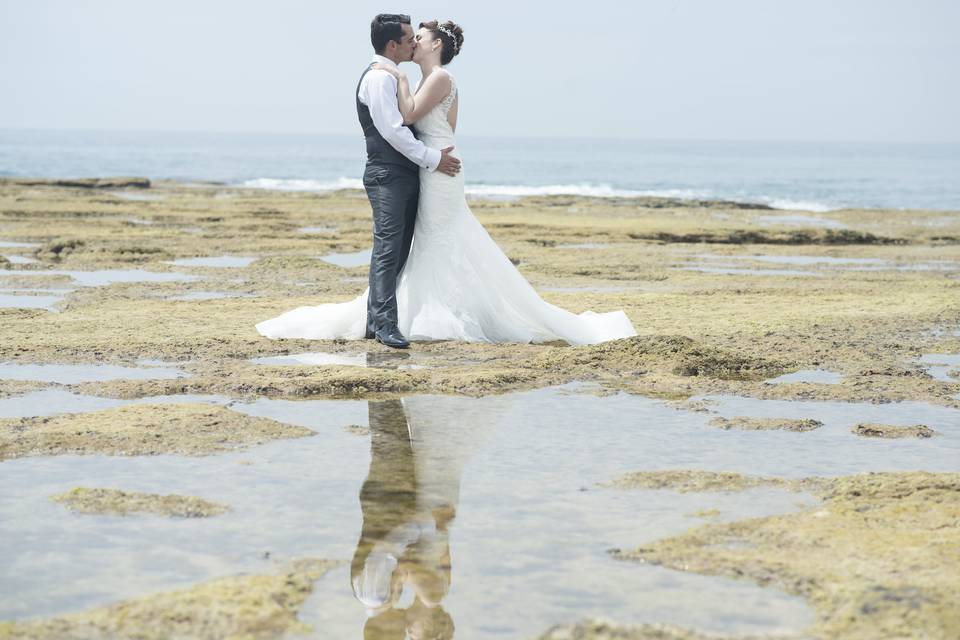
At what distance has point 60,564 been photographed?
3711 millimetres

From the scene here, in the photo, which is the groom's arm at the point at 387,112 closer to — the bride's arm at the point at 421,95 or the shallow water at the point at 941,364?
the bride's arm at the point at 421,95

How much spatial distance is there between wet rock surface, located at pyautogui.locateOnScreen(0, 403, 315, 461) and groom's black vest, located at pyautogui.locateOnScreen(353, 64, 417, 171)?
11.3 ft

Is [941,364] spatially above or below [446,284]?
below

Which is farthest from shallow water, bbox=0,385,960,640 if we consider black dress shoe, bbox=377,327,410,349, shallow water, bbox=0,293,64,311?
shallow water, bbox=0,293,64,311

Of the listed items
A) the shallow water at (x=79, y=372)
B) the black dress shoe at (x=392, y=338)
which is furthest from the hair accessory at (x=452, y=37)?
the shallow water at (x=79, y=372)

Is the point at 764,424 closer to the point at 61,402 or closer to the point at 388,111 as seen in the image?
the point at 61,402

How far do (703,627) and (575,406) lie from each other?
10.6 ft

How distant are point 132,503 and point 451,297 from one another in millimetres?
4988

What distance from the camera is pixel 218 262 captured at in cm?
1631

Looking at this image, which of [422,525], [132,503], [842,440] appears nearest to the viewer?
[422,525]

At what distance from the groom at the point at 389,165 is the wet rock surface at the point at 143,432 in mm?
2936

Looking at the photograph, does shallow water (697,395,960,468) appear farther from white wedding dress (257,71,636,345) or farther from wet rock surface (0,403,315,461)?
white wedding dress (257,71,636,345)

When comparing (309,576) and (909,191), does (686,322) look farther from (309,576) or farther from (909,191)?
(909,191)

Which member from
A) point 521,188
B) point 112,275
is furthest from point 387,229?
point 521,188
